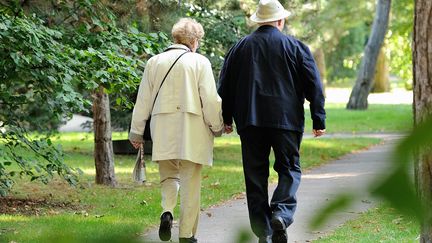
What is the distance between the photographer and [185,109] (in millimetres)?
7656

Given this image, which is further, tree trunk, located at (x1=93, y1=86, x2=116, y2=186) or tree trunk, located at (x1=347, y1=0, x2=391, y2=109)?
tree trunk, located at (x1=347, y1=0, x2=391, y2=109)

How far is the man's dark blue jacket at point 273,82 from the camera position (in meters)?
7.46

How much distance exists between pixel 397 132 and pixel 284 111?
671 centimetres

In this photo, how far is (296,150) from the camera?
7773 mm

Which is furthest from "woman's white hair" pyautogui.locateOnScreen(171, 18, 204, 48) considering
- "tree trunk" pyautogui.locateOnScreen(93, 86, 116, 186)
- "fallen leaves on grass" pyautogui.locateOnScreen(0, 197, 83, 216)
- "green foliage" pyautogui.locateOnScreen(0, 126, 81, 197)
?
"tree trunk" pyautogui.locateOnScreen(93, 86, 116, 186)

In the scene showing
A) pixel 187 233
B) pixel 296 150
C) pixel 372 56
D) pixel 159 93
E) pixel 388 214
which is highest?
pixel 388 214

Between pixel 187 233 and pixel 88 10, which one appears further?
pixel 88 10

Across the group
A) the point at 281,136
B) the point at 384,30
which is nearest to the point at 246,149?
the point at 281,136

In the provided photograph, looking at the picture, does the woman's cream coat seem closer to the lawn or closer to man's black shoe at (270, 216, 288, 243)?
the lawn

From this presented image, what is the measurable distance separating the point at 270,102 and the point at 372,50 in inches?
1154

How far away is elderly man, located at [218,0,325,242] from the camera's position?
7.47 m

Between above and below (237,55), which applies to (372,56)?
below

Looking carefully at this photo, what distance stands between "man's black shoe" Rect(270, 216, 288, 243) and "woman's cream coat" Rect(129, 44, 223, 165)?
753 mm

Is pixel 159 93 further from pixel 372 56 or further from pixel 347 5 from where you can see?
pixel 347 5
